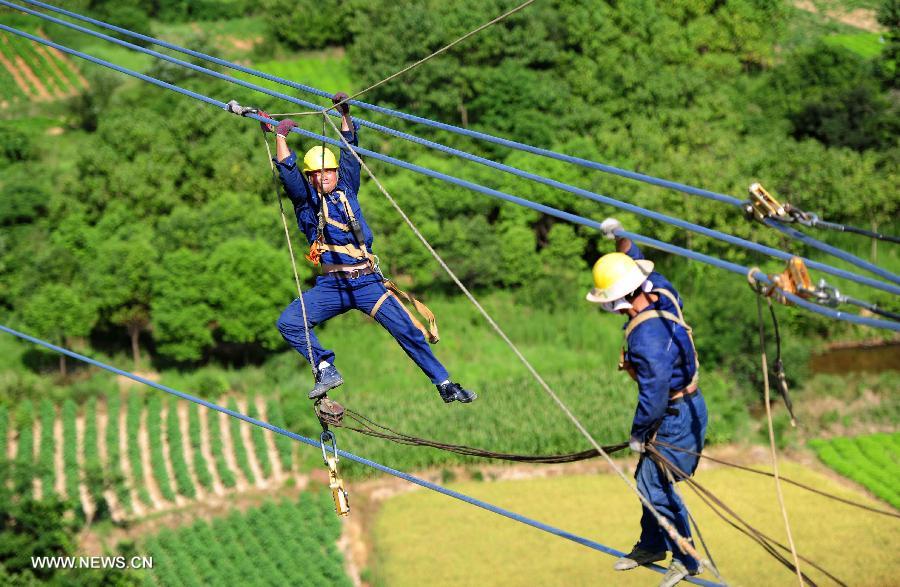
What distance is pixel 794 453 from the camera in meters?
31.6

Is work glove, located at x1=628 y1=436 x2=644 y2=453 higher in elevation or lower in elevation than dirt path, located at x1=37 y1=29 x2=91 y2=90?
lower

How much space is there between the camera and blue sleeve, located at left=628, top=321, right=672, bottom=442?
8578 mm

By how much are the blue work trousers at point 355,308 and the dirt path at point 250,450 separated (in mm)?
19998

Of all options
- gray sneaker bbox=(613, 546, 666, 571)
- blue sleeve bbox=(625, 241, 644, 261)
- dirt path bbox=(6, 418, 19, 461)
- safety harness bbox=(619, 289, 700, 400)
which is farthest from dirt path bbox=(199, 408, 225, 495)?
safety harness bbox=(619, 289, 700, 400)

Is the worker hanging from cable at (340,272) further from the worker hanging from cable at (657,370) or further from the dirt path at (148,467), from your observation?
the dirt path at (148,467)

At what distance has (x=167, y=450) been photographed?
31578 mm

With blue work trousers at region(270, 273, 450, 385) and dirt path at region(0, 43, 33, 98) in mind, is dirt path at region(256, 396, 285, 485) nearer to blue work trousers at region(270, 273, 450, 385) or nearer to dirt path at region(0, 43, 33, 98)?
dirt path at region(0, 43, 33, 98)

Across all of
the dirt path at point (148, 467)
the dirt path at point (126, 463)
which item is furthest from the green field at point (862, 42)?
the dirt path at point (126, 463)

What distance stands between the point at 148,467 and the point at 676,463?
2382 centimetres

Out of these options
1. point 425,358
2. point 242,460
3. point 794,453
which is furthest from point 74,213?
point 425,358

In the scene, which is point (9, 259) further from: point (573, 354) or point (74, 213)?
point (573, 354)

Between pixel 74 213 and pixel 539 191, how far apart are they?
1339 cm

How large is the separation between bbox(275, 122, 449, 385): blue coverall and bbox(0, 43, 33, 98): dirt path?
37.5 metres

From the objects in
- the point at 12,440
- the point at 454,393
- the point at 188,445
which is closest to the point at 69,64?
the point at 12,440
